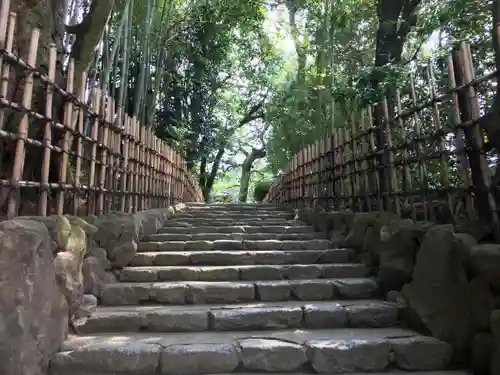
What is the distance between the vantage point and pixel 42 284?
8.46 ft

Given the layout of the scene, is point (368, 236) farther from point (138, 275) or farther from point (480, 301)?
point (138, 275)

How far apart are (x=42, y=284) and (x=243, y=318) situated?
4.70 ft

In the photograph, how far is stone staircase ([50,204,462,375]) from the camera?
272cm

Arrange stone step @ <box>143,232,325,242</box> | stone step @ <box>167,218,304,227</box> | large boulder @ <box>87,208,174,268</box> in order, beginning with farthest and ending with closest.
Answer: stone step @ <box>167,218,304,227</box>
stone step @ <box>143,232,325,242</box>
large boulder @ <box>87,208,174,268</box>

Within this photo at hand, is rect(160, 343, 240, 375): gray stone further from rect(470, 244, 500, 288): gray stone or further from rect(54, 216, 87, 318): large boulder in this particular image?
rect(470, 244, 500, 288): gray stone

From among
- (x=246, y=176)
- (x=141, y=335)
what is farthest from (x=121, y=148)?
(x=246, y=176)

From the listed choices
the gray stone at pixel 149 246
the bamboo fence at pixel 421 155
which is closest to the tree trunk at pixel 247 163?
the bamboo fence at pixel 421 155

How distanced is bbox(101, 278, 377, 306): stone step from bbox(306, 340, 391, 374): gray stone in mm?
987

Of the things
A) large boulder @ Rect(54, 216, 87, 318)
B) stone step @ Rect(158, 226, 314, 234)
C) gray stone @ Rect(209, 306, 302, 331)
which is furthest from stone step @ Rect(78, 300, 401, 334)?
stone step @ Rect(158, 226, 314, 234)

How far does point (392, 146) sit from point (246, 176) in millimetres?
17548

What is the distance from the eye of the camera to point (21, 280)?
238cm

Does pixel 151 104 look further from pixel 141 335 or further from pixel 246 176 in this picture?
pixel 246 176

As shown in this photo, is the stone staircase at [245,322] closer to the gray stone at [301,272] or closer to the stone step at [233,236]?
the gray stone at [301,272]

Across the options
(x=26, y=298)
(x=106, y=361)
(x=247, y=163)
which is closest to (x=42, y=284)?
(x=26, y=298)
